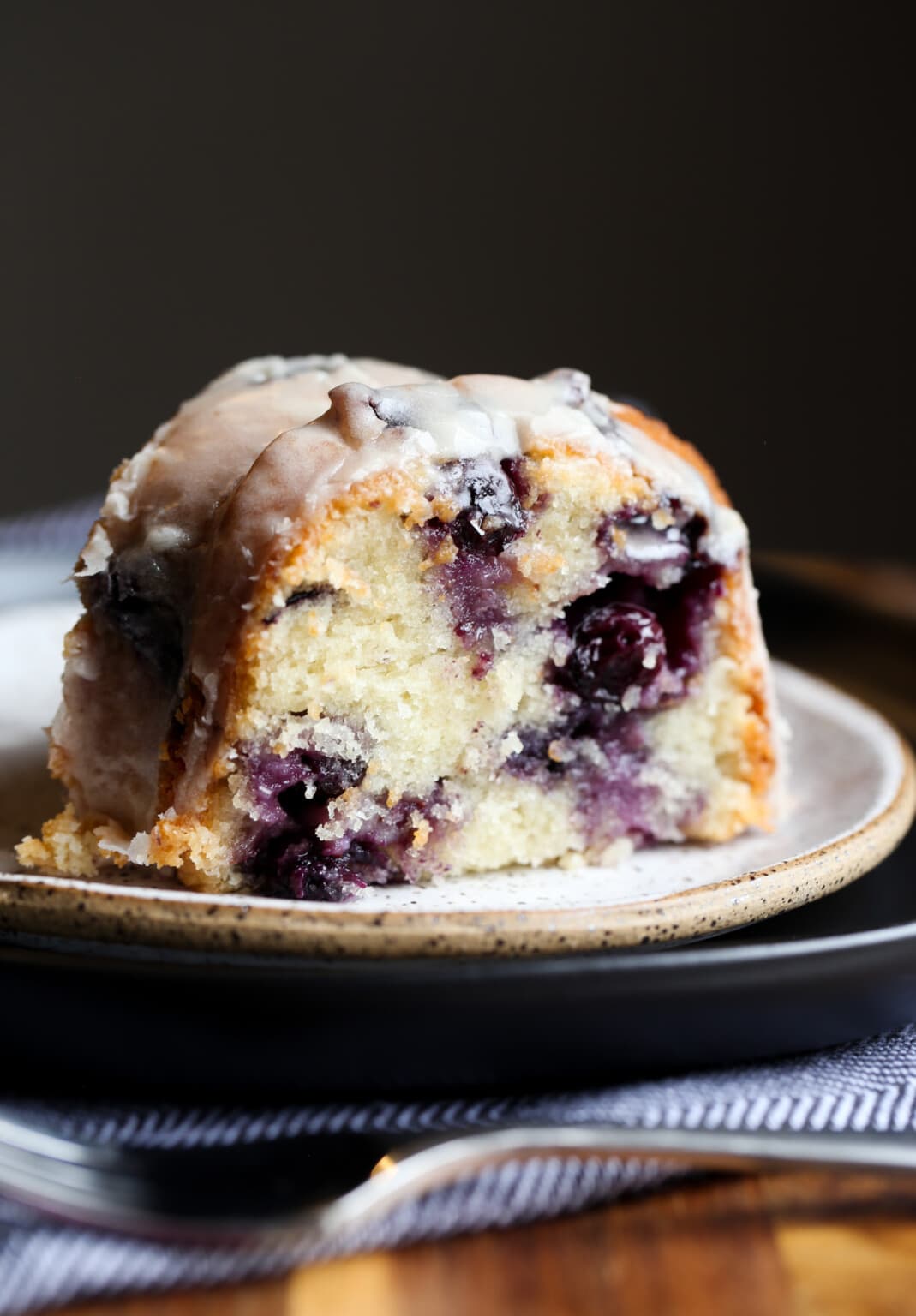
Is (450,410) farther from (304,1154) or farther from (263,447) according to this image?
(304,1154)

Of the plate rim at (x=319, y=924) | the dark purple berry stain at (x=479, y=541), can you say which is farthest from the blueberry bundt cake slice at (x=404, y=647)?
the plate rim at (x=319, y=924)

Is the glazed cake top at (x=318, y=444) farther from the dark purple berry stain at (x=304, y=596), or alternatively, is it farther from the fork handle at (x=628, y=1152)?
the fork handle at (x=628, y=1152)

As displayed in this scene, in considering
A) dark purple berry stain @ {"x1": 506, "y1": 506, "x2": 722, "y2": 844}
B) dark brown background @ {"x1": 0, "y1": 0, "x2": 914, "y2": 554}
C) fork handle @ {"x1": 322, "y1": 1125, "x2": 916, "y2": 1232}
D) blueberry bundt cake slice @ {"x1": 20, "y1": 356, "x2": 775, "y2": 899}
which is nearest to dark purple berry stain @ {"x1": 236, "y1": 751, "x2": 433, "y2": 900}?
blueberry bundt cake slice @ {"x1": 20, "y1": 356, "x2": 775, "y2": 899}

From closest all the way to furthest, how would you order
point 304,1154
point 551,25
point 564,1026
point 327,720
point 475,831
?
1. point 304,1154
2. point 564,1026
3. point 327,720
4. point 475,831
5. point 551,25

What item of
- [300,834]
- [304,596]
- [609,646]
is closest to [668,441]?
[609,646]

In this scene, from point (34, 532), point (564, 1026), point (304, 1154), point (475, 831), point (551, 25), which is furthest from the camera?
point (551, 25)

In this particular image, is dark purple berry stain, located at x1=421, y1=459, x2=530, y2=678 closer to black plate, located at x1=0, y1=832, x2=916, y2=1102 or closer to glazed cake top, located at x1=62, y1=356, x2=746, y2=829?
glazed cake top, located at x1=62, y1=356, x2=746, y2=829

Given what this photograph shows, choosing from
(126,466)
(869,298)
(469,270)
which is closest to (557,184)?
(469,270)
